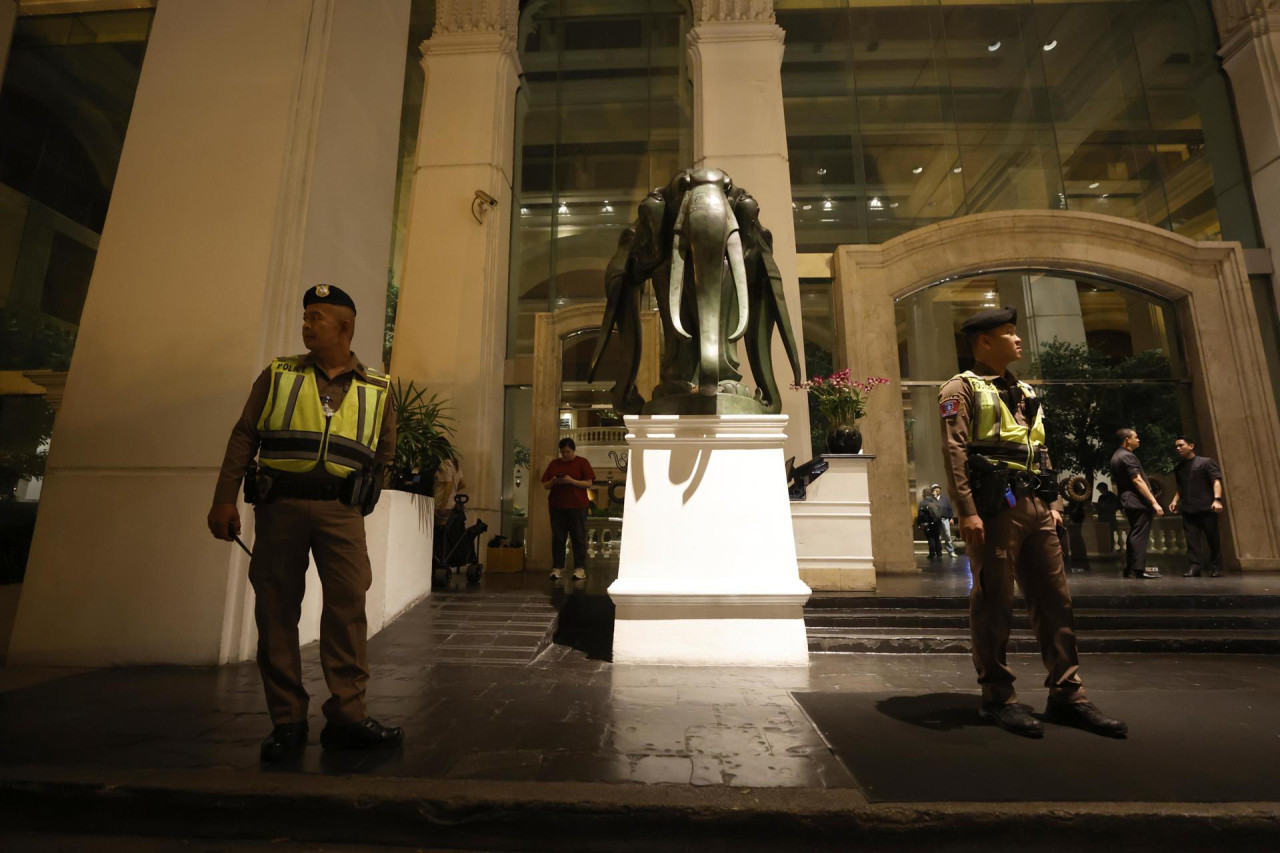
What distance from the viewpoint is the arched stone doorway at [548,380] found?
1009cm

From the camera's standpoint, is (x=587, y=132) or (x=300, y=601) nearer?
(x=300, y=601)

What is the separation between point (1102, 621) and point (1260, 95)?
11123 mm

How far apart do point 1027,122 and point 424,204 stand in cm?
1095

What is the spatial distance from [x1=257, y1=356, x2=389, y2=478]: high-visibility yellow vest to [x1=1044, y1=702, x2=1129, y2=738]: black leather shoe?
314 cm

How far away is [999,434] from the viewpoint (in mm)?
2795

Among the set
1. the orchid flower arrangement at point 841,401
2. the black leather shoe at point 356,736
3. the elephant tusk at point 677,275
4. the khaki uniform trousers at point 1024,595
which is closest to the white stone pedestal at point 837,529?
the orchid flower arrangement at point 841,401

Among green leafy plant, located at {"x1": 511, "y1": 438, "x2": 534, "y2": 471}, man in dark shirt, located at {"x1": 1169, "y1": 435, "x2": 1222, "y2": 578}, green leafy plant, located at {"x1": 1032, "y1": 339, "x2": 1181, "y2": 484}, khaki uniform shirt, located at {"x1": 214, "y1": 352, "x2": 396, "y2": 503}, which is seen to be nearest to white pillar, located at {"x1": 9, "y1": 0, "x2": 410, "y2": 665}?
khaki uniform shirt, located at {"x1": 214, "y1": 352, "x2": 396, "y2": 503}

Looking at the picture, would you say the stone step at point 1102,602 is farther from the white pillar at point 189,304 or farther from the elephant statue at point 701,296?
the white pillar at point 189,304

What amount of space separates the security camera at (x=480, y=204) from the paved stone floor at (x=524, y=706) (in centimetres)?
703

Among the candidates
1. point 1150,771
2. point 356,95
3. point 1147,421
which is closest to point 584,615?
point 1150,771

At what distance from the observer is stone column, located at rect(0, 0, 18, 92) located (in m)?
6.38

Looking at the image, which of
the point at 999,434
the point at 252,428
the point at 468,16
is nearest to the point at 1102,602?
the point at 999,434

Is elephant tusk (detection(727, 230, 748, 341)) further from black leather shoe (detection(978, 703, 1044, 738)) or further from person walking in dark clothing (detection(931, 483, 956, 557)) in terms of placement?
person walking in dark clothing (detection(931, 483, 956, 557))

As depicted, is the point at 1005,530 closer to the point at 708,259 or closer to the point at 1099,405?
the point at 708,259
